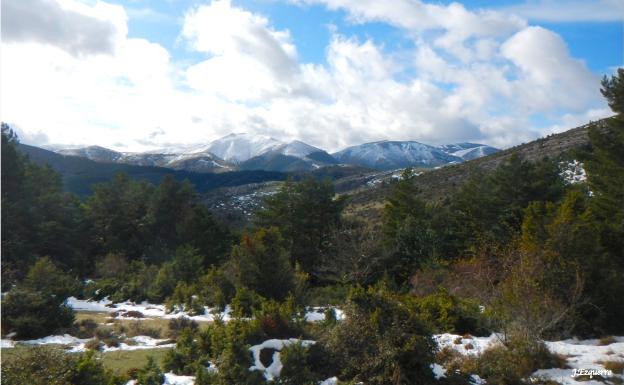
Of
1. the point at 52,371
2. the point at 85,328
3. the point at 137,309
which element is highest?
the point at 52,371

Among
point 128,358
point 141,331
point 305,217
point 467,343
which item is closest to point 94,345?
point 128,358

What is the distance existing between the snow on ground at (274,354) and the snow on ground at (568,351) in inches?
119

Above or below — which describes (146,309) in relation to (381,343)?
below

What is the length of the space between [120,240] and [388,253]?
2473cm

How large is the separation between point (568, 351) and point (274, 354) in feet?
22.0

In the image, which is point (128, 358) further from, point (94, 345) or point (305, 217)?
point (305, 217)

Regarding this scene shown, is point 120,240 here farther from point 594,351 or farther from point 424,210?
point 594,351

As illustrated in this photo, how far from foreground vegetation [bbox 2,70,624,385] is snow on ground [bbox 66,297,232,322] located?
57 centimetres

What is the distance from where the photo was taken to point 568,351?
34.7 ft

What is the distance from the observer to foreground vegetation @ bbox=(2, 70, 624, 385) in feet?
30.8

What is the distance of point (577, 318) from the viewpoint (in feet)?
38.7

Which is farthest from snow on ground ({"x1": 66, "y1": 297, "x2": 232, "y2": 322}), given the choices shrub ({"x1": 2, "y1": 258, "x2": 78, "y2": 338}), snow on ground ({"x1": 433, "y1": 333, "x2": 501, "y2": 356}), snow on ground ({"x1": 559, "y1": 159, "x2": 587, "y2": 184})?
snow on ground ({"x1": 559, "y1": 159, "x2": 587, "y2": 184})

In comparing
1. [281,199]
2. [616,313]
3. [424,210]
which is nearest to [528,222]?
[616,313]

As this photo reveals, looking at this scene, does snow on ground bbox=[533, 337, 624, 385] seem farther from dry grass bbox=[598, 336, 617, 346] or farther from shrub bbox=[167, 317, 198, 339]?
shrub bbox=[167, 317, 198, 339]
